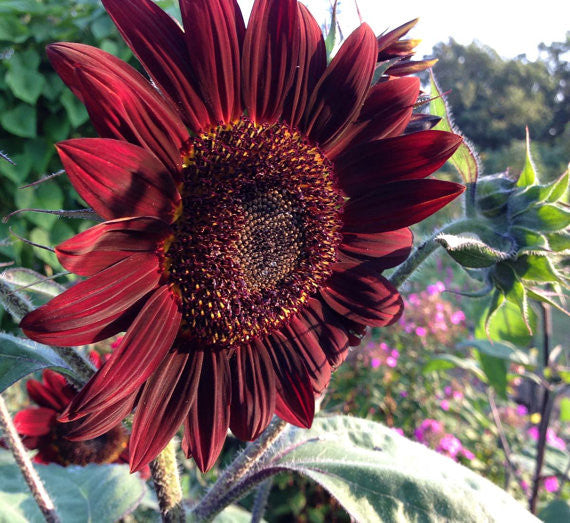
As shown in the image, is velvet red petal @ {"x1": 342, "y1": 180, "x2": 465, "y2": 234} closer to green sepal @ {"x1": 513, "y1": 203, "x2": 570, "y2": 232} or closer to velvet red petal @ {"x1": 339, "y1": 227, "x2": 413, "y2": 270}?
velvet red petal @ {"x1": 339, "y1": 227, "x2": 413, "y2": 270}

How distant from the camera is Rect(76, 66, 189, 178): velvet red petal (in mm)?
528

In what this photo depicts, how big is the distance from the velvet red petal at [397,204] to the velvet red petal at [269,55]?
176 mm

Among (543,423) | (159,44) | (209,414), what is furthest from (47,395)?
(543,423)

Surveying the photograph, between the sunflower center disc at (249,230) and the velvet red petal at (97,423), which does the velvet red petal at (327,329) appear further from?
the velvet red petal at (97,423)

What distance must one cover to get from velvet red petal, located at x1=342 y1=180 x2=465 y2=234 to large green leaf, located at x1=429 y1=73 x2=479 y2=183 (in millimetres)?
122

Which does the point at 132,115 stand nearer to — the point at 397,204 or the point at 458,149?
the point at 397,204

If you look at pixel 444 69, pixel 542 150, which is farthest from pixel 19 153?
pixel 444 69

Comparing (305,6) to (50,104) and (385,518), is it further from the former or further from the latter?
(50,104)

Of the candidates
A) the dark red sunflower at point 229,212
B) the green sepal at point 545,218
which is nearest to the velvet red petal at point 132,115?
the dark red sunflower at point 229,212

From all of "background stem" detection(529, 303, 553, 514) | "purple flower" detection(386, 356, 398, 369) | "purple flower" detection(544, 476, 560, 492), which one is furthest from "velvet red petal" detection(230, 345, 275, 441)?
"purple flower" detection(544, 476, 560, 492)

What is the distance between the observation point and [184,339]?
721mm

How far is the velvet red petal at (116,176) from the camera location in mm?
525

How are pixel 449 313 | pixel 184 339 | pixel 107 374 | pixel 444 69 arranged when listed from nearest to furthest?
pixel 107 374 → pixel 184 339 → pixel 449 313 → pixel 444 69

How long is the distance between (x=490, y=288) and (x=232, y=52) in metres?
0.57
